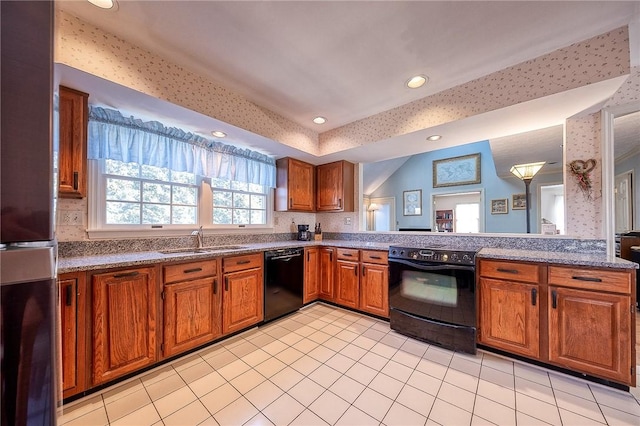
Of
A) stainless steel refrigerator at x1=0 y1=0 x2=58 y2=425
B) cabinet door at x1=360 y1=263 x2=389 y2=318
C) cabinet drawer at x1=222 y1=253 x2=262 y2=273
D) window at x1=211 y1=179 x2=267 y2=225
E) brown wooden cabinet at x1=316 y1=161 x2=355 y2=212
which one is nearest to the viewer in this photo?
stainless steel refrigerator at x1=0 y1=0 x2=58 y2=425

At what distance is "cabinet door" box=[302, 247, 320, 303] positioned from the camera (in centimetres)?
309

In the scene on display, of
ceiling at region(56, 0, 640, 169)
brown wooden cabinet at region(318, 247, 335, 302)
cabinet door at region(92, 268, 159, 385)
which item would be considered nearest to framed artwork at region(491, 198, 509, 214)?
ceiling at region(56, 0, 640, 169)

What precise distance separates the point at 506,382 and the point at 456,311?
1.83ft

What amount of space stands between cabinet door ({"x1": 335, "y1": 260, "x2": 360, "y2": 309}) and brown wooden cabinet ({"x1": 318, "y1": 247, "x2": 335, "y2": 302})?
10 centimetres

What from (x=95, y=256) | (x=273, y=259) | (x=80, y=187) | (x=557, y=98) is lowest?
(x=273, y=259)

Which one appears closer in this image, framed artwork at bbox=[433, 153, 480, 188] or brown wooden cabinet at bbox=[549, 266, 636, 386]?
brown wooden cabinet at bbox=[549, 266, 636, 386]

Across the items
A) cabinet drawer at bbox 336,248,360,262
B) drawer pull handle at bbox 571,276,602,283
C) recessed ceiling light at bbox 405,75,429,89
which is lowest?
cabinet drawer at bbox 336,248,360,262

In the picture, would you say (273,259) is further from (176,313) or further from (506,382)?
(506,382)

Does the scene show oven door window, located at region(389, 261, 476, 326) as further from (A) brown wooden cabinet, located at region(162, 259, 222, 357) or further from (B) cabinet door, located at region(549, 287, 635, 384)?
(A) brown wooden cabinet, located at region(162, 259, 222, 357)

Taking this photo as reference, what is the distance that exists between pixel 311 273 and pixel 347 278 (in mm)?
493

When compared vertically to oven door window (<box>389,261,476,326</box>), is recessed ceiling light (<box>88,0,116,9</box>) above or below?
above

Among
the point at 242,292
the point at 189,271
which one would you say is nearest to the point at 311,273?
the point at 242,292

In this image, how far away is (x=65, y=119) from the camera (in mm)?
1637

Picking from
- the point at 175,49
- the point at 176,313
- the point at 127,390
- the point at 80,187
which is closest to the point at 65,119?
the point at 80,187
